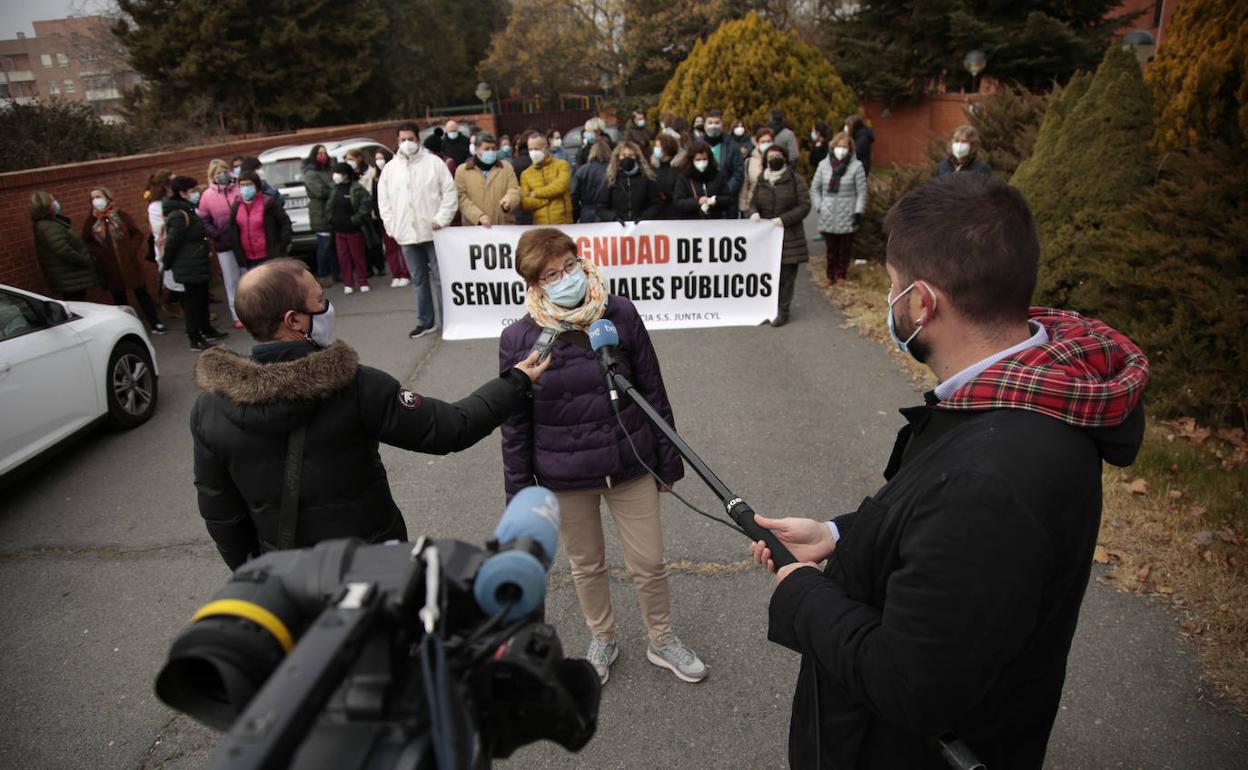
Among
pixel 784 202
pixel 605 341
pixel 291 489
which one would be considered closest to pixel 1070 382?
pixel 605 341

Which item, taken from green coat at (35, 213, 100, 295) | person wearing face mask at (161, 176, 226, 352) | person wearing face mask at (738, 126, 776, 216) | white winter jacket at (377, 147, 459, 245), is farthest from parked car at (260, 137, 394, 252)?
person wearing face mask at (738, 126, 776, 216)

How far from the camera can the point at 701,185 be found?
963 centimetres

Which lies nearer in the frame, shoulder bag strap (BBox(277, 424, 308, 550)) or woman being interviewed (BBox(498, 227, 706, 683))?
shoulder bag strap (BBox(277, 424, 308, 550))

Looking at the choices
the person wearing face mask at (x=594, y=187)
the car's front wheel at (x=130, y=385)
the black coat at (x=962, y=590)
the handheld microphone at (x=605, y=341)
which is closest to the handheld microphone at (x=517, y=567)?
the black coat at (x=962, y=590)

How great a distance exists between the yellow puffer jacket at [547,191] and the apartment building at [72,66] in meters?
10.9

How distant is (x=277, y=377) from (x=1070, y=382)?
2056 mm

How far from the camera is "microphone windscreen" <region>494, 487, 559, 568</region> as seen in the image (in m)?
1.19

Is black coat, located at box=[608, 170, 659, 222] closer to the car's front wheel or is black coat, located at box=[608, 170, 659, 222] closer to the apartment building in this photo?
the car's front wheel

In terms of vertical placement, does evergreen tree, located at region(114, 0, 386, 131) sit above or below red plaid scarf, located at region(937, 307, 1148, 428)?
above

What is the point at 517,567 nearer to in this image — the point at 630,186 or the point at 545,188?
the point at 630,186

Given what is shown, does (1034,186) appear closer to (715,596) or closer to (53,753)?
(715,596)

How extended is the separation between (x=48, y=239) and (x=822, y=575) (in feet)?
32.9

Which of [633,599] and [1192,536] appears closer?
[633,599]

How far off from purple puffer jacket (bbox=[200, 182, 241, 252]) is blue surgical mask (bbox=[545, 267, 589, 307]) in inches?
306
